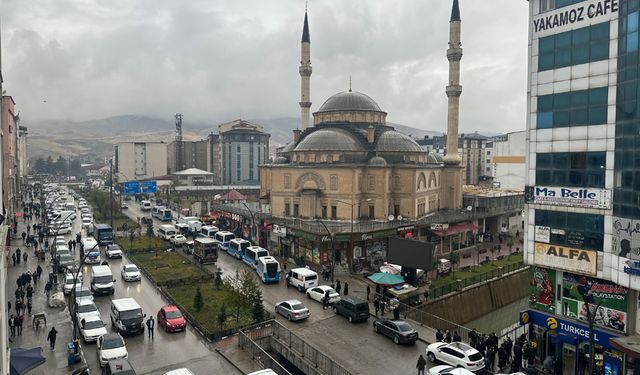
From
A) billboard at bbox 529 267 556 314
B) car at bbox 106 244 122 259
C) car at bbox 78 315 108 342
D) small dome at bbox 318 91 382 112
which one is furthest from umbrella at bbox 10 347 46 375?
small dome at bbox 318 91 382 112

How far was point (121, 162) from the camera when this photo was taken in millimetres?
151500

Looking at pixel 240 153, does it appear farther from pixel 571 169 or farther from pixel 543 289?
pixel 571 169

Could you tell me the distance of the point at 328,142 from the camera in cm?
5584

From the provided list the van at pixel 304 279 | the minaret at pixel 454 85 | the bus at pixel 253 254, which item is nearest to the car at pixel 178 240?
the bus at pixel 253 254

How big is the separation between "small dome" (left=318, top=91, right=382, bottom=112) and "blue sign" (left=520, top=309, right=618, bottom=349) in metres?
41.9

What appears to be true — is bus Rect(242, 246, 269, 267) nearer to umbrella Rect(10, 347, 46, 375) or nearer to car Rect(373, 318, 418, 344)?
car Rect(373, 318, 418, 344)

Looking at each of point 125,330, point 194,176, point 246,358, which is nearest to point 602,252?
point 246,358

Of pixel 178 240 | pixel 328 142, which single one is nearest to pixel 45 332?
pixel 178 240

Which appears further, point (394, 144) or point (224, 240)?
point (394, 144)

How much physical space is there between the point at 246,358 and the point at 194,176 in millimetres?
114941

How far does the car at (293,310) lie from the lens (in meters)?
30.3

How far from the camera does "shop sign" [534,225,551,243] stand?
26.9m

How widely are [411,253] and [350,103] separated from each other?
3345cm

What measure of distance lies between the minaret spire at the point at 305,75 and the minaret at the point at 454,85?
21876 mm
